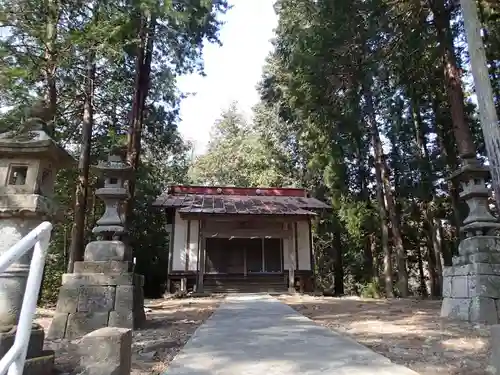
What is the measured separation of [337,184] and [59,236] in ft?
39.4

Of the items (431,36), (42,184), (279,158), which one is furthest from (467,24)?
(279,158)

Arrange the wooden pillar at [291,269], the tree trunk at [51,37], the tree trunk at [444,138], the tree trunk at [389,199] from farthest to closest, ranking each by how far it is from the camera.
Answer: the wooden pillar at [291,269], the tree trunk at [444,138], the tree trunk at [389,199], the tree trunk at [51,37]

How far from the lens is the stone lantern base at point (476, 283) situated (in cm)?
604

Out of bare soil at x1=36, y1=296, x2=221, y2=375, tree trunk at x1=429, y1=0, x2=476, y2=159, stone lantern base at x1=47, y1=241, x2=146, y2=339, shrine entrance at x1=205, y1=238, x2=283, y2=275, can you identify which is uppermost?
tree trunk at x1=429, y1=0, x2=476, y2=159

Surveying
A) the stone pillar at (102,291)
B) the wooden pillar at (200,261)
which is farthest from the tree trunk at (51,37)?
the wooden pillar at (200,261)

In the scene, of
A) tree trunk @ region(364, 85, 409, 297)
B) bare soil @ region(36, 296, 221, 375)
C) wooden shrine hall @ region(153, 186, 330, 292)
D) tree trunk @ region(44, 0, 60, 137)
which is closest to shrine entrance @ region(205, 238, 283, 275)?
wooden shrine hall @ region(153, 186, 330, 292)

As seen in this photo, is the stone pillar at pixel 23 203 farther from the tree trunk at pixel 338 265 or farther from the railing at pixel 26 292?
the tree trunk at pixel 338 265

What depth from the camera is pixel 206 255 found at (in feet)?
49.9

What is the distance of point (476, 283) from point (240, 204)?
9.53 metres

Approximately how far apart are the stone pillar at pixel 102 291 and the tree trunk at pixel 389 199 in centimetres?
917

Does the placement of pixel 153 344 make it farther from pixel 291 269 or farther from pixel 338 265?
pixel 338 265

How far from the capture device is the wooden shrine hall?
1373cm

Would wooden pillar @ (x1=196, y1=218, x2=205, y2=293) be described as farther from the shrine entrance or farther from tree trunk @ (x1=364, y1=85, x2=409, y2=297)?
tree trunk @ (x1=364, y1=85, x2=409, y2=297)

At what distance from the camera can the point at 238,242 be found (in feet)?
51.6
